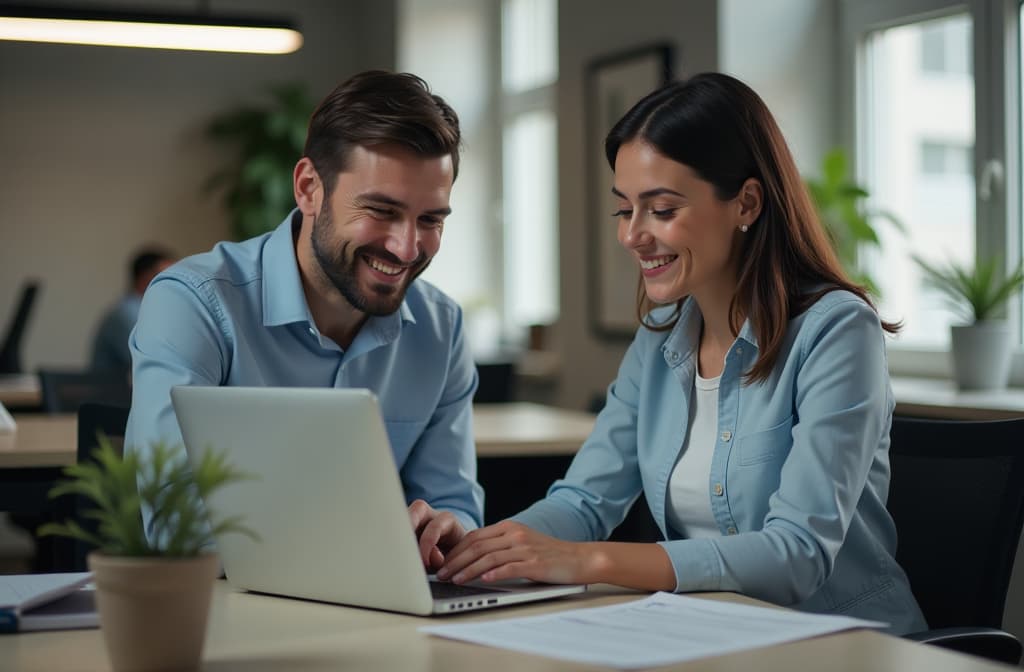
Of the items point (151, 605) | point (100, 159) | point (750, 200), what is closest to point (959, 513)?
point (750, 200)

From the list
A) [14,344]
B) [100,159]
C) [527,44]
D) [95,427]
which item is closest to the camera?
[95,427]

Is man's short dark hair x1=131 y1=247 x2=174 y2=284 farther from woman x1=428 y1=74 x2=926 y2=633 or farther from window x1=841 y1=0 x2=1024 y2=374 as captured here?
woman x1=428 y1=74 x2=926 y2=633

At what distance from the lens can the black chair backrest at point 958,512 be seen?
162 centimetres

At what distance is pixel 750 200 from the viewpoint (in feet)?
5.89

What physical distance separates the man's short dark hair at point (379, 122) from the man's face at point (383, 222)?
17 mm

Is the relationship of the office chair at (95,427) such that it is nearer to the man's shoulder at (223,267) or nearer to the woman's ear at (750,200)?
the man's shoulder at (223,267)

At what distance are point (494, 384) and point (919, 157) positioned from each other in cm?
142

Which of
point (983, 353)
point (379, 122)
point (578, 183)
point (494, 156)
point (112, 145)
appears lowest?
point (983, 353)

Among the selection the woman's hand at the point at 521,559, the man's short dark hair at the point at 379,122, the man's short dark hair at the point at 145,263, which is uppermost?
the man's short dark hair at the point at 379,122

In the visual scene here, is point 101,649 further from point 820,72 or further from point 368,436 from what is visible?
point 820,72

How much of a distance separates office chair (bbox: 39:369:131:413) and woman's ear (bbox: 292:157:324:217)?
1627 millimetres

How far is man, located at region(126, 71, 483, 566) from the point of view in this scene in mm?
1883

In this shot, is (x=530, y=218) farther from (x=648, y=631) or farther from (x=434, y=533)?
(x=648, y=631)

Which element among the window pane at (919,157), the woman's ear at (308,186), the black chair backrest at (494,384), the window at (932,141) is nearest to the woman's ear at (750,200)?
the woman's ear at (308,186)
